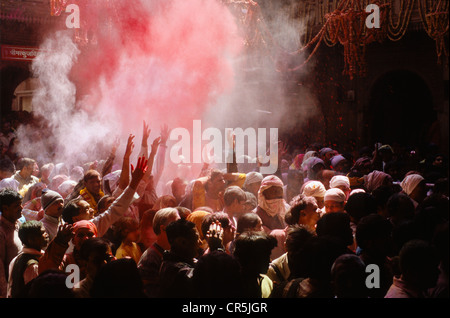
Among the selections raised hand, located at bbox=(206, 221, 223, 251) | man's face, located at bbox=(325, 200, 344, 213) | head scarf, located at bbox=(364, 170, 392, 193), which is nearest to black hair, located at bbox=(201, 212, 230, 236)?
raised hand, located at bbox=(206, 221, 223, 251)

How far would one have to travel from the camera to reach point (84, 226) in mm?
3812

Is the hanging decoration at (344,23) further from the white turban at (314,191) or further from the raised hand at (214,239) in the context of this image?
the raised hand at (214,239)

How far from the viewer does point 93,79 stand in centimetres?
1427

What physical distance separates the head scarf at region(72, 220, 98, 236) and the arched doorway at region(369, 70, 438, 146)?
12736 millimetres

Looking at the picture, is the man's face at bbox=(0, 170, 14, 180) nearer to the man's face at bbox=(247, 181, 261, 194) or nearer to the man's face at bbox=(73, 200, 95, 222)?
the man's face at bbox=(73, 200, 95, 222)

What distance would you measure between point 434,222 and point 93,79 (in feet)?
39.0

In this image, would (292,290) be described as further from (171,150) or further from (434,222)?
(171,150)

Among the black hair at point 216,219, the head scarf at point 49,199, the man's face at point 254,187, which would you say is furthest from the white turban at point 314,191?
the head scarf at point 49,199

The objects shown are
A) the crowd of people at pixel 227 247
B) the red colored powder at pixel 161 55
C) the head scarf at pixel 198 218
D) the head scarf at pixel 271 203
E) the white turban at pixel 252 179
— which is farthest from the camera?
the red colored powder at pixel 161 55

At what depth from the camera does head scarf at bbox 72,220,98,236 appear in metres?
3.80

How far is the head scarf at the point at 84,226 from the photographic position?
3802 millimetres

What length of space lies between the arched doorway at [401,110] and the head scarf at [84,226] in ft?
41.8

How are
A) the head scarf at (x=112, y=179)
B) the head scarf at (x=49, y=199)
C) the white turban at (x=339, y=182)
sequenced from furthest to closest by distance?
the head scarf at (x=112, y=179), the white turban at (x=339, y=182), the head scarf at (x=49, y=199)
